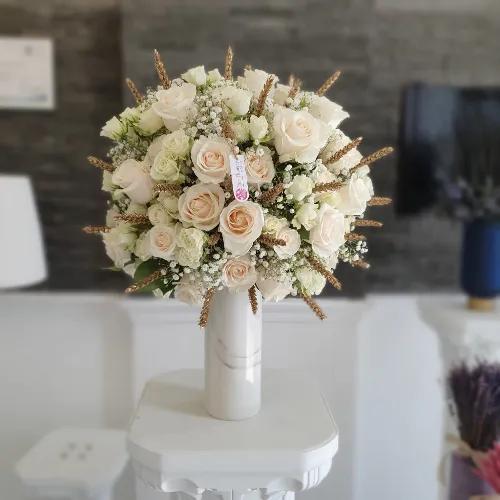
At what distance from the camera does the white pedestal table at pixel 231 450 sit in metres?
1.08

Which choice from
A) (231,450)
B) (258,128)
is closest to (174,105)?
(258,128)

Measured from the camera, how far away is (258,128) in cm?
103

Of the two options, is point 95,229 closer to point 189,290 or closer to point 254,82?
point 189,290

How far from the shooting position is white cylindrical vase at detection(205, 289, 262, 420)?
1.17m

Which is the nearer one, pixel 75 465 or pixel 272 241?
pixel 272 241

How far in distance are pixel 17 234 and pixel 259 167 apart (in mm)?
1143

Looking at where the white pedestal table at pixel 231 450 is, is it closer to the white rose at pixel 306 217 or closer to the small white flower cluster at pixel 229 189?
the small white flower cluster at pixel 229 189

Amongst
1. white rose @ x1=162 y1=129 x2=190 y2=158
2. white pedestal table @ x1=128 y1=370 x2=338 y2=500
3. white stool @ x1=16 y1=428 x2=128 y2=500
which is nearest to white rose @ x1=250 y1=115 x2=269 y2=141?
white rose @ x1=162 y1=129 x2=190 y2=158

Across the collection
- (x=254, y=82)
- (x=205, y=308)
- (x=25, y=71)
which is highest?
(x=25, y=71)

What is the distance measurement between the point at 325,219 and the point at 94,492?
134 cm

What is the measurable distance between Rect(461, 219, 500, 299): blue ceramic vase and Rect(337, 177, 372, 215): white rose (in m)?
0.95

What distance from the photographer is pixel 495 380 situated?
5.94 ft

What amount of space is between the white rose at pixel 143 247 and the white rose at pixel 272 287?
0.21 metres

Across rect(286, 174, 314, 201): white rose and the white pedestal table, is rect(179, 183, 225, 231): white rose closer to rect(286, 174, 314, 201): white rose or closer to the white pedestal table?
rect(286, 174, 314, 201): white rose
